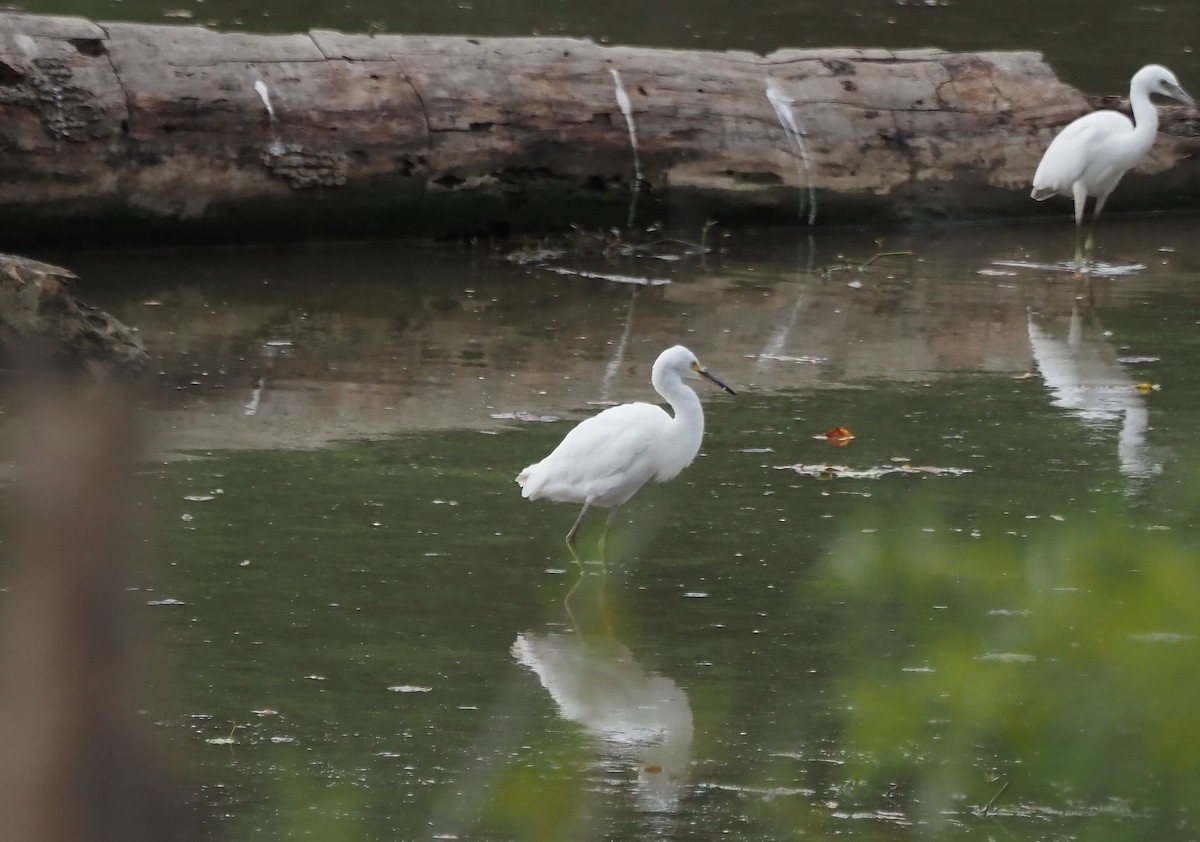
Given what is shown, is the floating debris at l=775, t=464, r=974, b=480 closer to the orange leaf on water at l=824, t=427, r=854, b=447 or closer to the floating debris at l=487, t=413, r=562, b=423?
the orange leaf on water at l=824, t=427, r=854, b=447

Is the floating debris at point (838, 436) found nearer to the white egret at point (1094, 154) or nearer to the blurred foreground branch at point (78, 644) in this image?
the white egret at point (1094, 154)

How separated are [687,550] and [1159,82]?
7.81m

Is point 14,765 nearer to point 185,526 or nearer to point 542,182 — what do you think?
point 185,526

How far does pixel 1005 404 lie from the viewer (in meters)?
8.18

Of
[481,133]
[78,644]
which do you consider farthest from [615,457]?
[78,644]

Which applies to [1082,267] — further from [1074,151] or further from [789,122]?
[789,122]

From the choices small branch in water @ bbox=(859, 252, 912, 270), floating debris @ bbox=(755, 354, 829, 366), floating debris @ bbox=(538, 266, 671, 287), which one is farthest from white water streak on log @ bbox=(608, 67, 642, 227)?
floating debris @ bbox=(755, 354, 829, 366)

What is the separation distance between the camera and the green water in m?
18.7

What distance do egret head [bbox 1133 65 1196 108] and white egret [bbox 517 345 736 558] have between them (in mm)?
7251

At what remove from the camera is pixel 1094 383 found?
8.59 m

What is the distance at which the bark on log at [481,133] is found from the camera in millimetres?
9984

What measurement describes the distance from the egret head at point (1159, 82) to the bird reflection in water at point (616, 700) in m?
8.06

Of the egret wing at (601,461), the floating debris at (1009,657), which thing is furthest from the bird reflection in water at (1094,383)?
the floating debris at (1009,657)

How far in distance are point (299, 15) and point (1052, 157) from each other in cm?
1019
